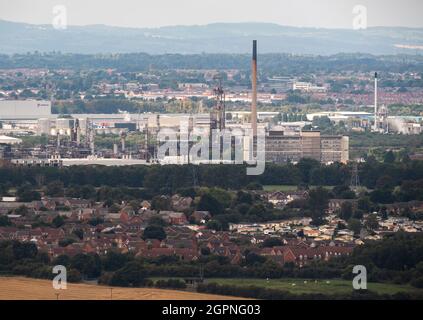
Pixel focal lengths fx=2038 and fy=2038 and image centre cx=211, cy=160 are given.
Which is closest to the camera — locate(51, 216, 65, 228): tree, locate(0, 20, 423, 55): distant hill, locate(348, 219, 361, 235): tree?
locate(348, 219, 361, 235): tree

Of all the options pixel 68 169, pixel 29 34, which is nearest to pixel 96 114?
pixel 68 169

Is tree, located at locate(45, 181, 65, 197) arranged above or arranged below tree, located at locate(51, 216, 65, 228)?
below

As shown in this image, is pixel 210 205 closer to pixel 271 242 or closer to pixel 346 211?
pixel 346 211

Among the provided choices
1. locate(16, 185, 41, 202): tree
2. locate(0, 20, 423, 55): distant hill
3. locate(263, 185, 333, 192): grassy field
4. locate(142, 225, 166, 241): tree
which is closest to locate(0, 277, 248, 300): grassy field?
locate(142, 225, 166, 241): tree

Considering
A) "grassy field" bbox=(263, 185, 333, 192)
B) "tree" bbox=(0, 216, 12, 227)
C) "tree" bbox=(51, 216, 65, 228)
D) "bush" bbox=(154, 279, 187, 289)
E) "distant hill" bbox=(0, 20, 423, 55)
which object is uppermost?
"bush" bbox=(154, 279, 187, 289)

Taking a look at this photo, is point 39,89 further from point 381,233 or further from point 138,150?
point 381,233
